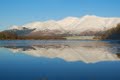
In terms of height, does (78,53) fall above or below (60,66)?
above

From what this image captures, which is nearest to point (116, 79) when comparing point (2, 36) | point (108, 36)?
point (108, 36)

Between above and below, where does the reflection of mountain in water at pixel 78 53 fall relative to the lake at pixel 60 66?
above

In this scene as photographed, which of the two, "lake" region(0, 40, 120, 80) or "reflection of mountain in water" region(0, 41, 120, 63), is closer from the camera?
"lake" region(0, 40, 120, 80)

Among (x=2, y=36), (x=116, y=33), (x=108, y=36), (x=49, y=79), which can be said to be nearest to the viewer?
(x=49, y=79)

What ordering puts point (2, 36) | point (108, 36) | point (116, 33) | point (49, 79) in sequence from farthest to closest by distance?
point (2, 36), point (108, 36), point (116, 33), point (49, 79)

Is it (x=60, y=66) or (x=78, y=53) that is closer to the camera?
(x=60, y=66)

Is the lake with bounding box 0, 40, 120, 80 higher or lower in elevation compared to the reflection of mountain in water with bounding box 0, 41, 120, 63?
lower

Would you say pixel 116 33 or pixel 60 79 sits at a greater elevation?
pixel 116 33

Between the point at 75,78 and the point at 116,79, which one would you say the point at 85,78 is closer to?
the point at 75,78

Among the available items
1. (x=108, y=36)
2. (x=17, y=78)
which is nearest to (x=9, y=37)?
(x=108, y=36)

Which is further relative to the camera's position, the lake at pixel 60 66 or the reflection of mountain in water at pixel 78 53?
the reflection of mountain in water at pixel 78 53

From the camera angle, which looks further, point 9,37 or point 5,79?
point 9,37

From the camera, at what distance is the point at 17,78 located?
42.6 feet

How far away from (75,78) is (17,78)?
8.10 feet
